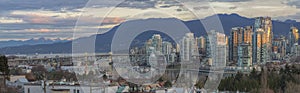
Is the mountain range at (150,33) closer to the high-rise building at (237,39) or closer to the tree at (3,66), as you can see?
the high-rise building at (237,39)

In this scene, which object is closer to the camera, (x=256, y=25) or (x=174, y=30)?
(x=174, y=30)

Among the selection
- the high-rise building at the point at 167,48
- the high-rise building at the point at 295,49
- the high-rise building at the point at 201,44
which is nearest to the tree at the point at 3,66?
the high-rise building at the point at 167,48

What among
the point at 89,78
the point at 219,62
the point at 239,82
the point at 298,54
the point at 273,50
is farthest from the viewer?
the point at 273,50

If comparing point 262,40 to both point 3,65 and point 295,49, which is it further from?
point 3,65

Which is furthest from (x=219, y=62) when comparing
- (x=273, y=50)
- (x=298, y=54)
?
(x=273, y=50)

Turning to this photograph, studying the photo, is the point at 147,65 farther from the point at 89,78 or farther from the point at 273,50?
the point at 273,50

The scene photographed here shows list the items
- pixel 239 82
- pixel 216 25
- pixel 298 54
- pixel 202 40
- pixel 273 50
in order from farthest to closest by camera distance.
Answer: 1. pixel 273 50
2. pixel 298 54
3. pixel 239 82
4. pixel 202 40
5. pixel 216 25

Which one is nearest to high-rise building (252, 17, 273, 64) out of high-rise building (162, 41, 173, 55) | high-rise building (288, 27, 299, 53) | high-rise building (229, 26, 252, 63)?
high-rise building (229, 26, 252, 63)

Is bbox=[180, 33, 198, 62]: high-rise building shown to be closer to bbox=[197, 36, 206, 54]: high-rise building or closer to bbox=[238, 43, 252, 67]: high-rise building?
bbox=[197, 36, 206, 54]: high-rise building
